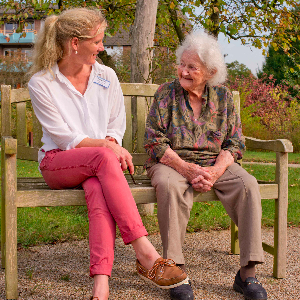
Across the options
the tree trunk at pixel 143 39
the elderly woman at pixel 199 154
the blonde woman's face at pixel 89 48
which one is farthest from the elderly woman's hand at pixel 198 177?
the tree trunk at pixel 143 39

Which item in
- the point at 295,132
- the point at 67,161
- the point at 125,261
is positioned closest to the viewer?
the point at 67,161

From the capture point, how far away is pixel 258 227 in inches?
98.9

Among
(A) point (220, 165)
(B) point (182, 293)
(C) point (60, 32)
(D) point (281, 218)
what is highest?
(C) point (60, 32)

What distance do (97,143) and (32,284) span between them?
99 centimetres

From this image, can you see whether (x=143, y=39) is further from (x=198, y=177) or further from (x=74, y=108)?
(x=198, y=177)

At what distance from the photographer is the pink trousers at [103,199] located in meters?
2.18

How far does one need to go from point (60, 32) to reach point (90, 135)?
27.8 inches

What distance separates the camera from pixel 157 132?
2.80 meters

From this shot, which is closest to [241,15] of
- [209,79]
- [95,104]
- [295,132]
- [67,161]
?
[209,79]

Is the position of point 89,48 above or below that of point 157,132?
above

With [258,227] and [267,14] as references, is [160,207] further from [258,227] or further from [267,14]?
[267,14]

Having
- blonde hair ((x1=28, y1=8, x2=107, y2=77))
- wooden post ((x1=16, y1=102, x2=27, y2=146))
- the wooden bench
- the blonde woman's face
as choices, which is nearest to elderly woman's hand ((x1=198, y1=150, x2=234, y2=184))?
the wooden bench

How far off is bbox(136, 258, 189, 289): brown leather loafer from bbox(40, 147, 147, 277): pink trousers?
0.19 meters

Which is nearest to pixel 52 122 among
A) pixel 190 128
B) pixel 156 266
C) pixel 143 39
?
pixel 190 128
